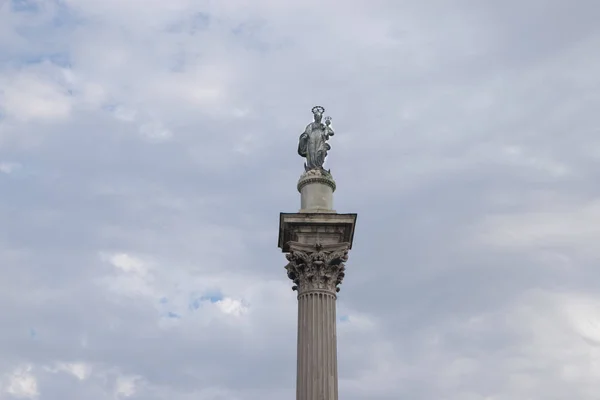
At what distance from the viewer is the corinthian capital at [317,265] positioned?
2853 centimetres

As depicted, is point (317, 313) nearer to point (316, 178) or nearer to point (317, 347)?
point (317, 347)

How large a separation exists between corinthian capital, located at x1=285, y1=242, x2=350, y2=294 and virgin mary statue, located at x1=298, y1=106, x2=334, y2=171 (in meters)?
3.69

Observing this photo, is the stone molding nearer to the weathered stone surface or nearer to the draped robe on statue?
the draped robe on statue

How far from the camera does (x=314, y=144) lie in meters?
31.6

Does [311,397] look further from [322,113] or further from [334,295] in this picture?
[322,113]

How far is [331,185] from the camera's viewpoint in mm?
30891

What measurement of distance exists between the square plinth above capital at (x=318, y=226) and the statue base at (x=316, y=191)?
60 centimetres

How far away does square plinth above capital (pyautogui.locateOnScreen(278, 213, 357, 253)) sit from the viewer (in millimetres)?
29234

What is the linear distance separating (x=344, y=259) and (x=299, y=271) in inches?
64.8

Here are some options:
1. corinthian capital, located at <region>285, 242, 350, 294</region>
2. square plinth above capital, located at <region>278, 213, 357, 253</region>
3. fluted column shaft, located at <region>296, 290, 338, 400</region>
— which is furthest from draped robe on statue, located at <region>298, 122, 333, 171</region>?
fluted column shaft, located at <region>296, 290, 338, 400</region>

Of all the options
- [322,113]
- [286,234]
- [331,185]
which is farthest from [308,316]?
[322,113]

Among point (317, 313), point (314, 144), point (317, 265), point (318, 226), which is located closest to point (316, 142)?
point (314, 144)

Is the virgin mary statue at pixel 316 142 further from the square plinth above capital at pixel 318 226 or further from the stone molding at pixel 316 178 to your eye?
the square plinth above capital at pixel 318 226

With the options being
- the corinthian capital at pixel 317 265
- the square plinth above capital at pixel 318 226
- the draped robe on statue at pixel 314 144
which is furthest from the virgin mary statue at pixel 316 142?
Answer: the corinthian capital at pixel 317 265
